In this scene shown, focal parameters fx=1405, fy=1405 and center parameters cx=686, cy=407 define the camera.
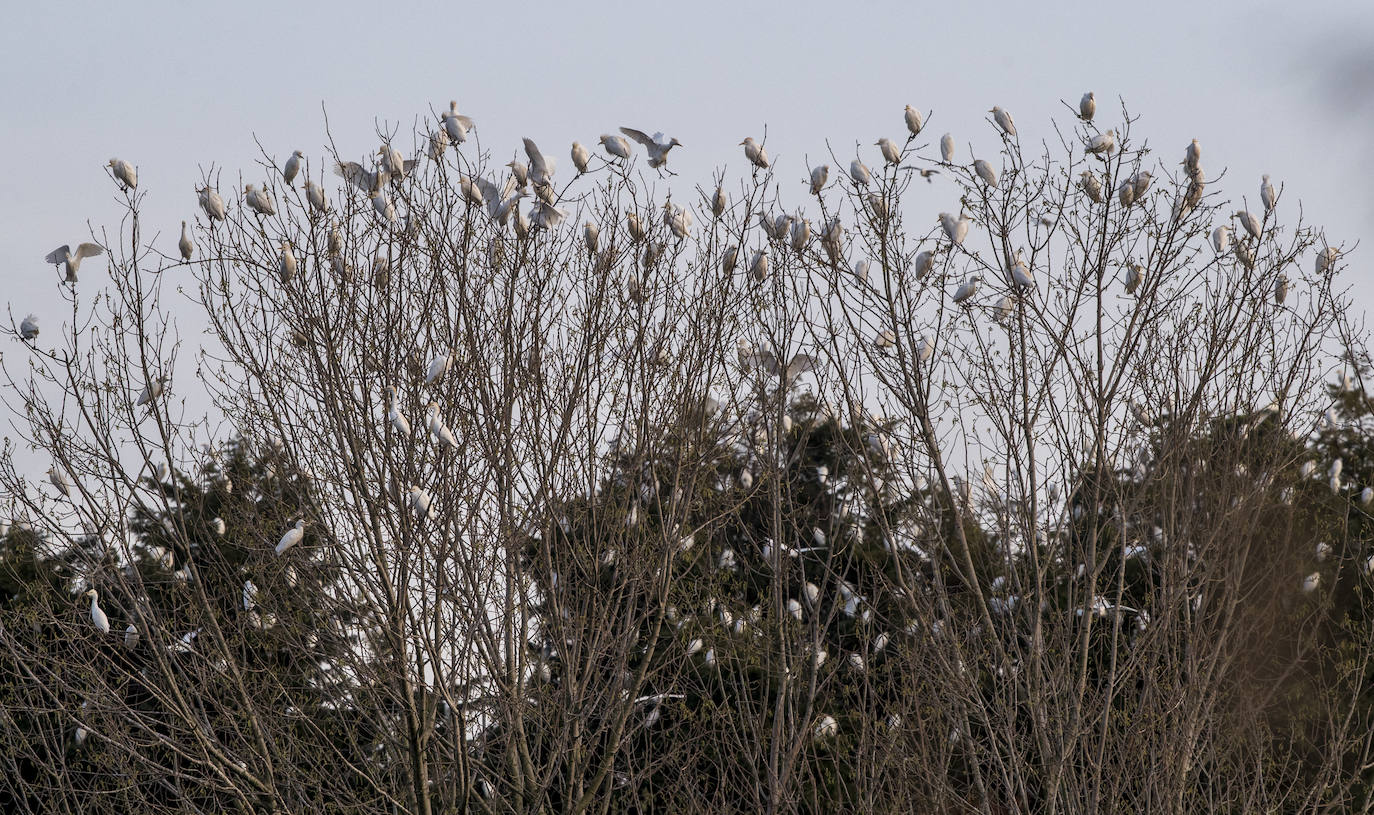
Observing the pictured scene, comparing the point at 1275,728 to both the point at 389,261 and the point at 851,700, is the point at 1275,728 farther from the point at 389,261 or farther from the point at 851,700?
the point at 389,261

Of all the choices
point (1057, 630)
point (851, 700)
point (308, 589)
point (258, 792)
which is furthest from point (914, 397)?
point (851, 700)

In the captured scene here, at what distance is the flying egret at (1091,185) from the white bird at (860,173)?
3.72 feet

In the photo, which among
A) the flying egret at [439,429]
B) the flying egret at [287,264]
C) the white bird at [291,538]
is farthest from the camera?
the flying egret at [287,264]

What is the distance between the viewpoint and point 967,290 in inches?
293

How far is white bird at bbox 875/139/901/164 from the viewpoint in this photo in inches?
298

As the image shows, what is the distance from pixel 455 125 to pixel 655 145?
104 centimetres

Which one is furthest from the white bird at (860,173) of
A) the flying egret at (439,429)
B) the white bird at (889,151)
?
the flying egret at (439,429)

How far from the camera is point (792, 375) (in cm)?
814

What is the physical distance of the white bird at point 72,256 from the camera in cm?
740

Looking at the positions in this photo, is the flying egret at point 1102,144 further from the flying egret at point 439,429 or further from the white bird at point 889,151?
the flying egret at point 439,429

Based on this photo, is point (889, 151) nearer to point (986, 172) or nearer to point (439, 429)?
point (986, 172)

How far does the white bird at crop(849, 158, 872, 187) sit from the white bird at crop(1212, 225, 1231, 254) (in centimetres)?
185

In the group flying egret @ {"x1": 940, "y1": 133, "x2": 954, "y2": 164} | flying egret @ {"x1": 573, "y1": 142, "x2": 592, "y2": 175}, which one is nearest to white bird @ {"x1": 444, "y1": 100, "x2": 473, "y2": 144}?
flying egret @ {"x1": 573, "y1": 142, "x2": 592, "y2": 175}

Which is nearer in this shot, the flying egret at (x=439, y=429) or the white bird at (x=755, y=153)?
the flying egret at (x=439, y=429)
